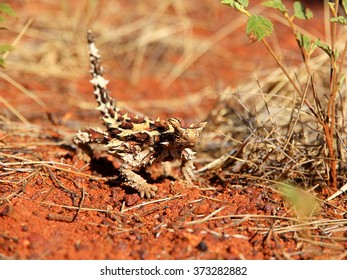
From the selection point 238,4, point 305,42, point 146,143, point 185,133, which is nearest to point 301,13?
point 305,42

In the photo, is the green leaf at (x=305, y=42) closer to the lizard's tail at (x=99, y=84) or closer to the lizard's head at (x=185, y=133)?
the lizard's head at (x=185, y=133)

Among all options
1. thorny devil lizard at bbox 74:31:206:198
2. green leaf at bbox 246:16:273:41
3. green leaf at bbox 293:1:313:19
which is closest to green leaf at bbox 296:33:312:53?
green leaf at bbox 293:1:313:19

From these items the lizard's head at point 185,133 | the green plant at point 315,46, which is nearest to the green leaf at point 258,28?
the green plant at point 315,46

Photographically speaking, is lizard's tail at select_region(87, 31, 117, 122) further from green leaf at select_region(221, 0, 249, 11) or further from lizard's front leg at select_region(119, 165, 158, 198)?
green leaf at select_region(221, 0, 249, 11)

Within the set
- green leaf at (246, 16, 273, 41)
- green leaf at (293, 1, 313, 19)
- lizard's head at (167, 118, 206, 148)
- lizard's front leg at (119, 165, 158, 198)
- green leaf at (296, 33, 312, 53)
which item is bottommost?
lizard's front leg at (119, 165, 158, 198)
